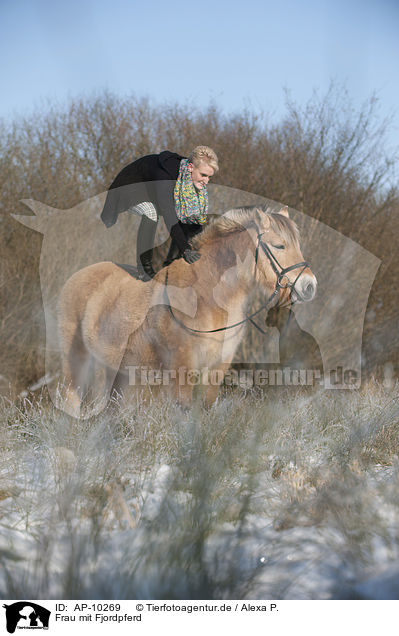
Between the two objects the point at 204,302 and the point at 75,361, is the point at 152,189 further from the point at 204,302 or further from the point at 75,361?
the point at 75,361

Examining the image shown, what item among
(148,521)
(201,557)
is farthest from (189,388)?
(201,557)

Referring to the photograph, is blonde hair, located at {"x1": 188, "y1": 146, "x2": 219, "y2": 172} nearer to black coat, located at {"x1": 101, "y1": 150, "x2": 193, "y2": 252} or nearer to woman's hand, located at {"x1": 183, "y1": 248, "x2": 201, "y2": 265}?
Answer: black coat, located at {"x1": 101, "y1": 150, "x2": 193, "y2": 252}

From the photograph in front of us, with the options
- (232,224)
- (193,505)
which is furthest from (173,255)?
(193,505)

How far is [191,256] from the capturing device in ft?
12.6

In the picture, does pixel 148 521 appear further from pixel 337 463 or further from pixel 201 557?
pixel 337 463

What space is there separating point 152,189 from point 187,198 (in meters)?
0.33

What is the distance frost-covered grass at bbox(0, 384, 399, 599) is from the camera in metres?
2.09

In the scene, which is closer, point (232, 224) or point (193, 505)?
point (193, 505)

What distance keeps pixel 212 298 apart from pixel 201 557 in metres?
2.01

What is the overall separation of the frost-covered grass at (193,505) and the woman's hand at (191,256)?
41.7 inches

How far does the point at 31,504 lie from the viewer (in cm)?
263
